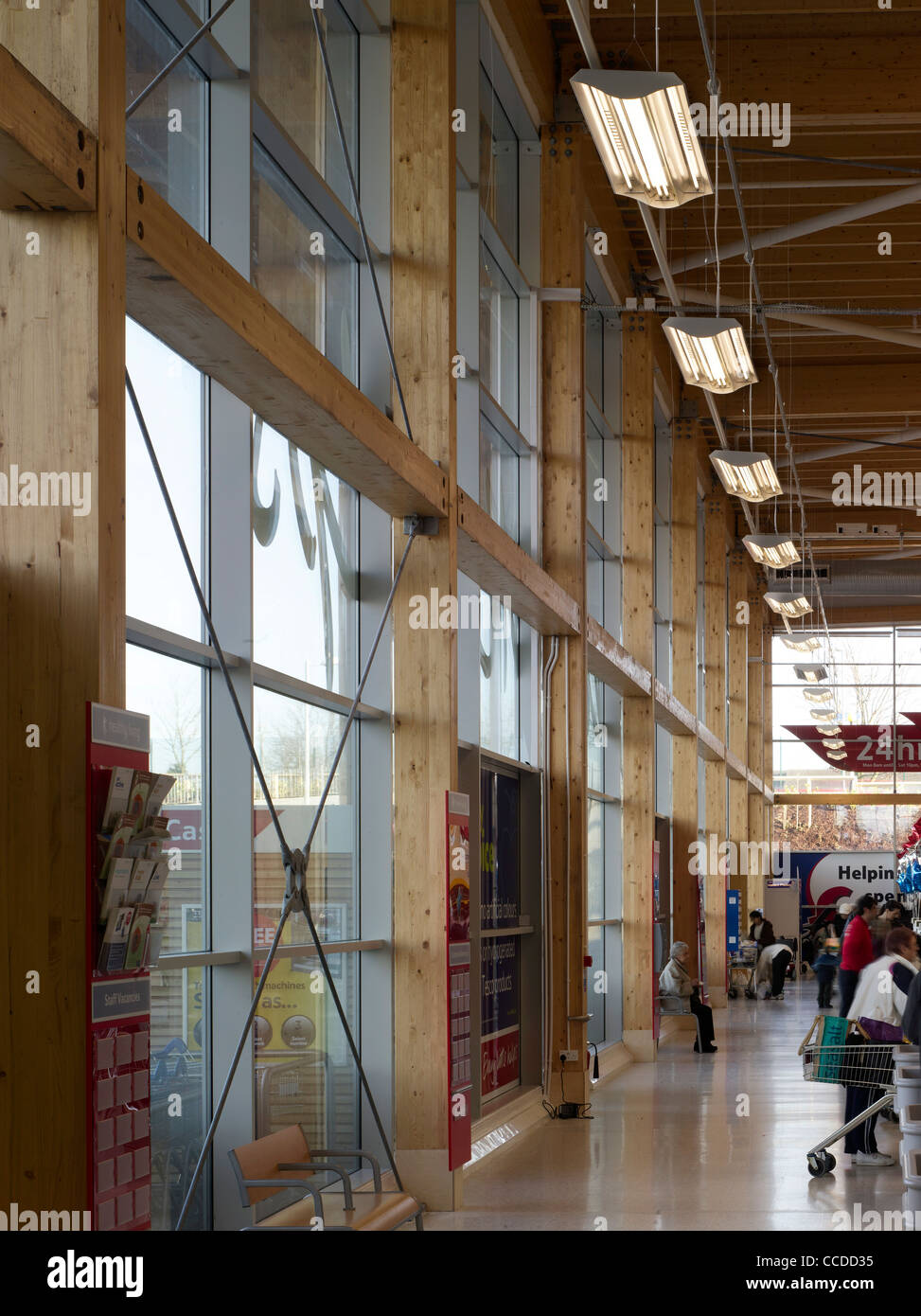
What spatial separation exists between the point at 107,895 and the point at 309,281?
14.4ft

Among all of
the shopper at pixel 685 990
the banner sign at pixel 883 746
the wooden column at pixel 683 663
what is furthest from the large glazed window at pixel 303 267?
the banner sign at pixel 883 746

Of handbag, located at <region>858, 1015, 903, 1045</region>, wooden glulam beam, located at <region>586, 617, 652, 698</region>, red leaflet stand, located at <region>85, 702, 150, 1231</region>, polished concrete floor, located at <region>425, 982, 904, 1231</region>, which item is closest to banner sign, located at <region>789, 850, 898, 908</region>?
wooden glulam beam, located at <region>586, 617, 652, 698</region>

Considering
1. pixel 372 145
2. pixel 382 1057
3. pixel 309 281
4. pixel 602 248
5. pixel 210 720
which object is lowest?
pixel 382 1057

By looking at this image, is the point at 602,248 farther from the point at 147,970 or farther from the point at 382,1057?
the point at 147,970

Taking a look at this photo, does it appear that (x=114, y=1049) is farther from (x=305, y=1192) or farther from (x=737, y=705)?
(x=737, y=705)

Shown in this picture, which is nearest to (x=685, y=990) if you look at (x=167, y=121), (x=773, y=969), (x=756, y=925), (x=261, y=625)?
(x=773, y=969)

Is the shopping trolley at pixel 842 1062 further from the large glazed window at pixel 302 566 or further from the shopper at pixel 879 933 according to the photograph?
the large glazed window at pixel 302 566

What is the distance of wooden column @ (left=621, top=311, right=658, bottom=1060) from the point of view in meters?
16.0

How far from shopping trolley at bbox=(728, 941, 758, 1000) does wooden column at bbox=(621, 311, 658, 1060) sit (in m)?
8.74

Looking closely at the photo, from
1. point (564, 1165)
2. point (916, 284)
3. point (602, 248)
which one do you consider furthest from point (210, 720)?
point (916, 284)

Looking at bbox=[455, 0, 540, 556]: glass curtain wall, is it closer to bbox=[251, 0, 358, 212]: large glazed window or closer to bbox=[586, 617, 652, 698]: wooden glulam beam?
bbox=[586, 617, 652, 698]: wooden glulam beam

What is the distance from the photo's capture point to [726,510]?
25.8 meters

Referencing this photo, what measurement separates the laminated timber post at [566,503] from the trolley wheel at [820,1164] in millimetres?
3631

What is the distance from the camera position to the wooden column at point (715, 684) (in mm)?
23562
